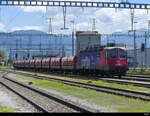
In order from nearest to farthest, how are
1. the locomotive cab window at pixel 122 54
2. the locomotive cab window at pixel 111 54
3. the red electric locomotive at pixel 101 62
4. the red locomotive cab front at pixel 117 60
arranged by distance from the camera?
the red locomotive cab front at pixel 117 60 < the red electric locomotive at pixel 101 62 < the locomotive cab window at pixel 111 54 < the locomotive cab window at pixel 122 54

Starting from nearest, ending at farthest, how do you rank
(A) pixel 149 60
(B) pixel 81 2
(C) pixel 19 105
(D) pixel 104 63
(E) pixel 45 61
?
(C) pixel 19 105 < (D) pixel 104 63 < (B) pixel 81 2 < (E) pixel 45 61 < (A) pixel 149 60

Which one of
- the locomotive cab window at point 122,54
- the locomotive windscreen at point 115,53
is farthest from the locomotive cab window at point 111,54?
the locomotive cab window at point 122,54

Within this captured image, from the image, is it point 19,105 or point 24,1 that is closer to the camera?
point 19,105

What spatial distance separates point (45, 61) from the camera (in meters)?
73.9

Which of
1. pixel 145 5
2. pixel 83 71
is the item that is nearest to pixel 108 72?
pixel 83 71

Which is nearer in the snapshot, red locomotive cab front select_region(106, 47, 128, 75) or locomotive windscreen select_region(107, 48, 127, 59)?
red locomotive cab front select_region(106, 47, 128, 75)

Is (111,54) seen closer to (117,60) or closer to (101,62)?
(117,60)

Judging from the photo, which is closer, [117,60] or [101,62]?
[117,60]

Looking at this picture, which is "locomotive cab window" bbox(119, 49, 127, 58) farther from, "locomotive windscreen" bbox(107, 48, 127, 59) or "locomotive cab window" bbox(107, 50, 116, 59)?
"locomotive cab window" bbox(107, 50, 116, 59)

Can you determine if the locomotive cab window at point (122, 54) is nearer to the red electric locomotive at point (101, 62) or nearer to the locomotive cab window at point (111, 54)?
the red electric locomotive at point (101, 62)

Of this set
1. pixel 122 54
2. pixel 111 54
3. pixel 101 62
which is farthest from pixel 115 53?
pixel 101 62

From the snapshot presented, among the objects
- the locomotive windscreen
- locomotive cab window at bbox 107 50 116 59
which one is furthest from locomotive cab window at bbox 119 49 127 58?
locomotive cab window at bbox 107 50 116 59

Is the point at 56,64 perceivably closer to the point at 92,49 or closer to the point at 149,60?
the point at 92,49

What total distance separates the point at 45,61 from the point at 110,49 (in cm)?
3462
